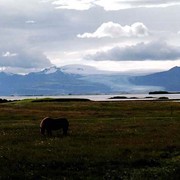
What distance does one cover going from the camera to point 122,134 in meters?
43.3

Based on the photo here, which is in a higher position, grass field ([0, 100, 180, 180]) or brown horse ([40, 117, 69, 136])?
brown horse ([40, 117, 69, 136])

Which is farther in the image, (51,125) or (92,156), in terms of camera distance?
(51,125)

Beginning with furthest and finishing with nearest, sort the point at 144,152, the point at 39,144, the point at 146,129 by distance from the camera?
the point at 146,129
the point at 39,144
the point at 144,152

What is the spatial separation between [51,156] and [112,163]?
426cm

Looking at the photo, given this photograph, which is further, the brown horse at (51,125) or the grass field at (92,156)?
the brown horse at (51,125)

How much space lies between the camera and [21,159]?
91.6 feet

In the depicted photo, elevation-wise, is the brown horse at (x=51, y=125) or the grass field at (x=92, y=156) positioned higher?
the brown horse at (x=51, y=125)

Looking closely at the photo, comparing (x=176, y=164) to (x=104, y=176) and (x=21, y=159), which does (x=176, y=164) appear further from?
(x=21, y=159)

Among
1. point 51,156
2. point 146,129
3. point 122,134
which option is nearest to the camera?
point 51,156

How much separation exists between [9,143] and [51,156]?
8003mm

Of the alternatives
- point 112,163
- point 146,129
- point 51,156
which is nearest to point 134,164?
point 112,163

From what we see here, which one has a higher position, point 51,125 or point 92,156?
point 51,125

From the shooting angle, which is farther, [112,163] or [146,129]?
[146,129]

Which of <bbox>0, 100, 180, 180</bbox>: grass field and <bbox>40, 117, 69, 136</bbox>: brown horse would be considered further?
<bbox>40, 117, 69, 136</bbox>: brown horse
